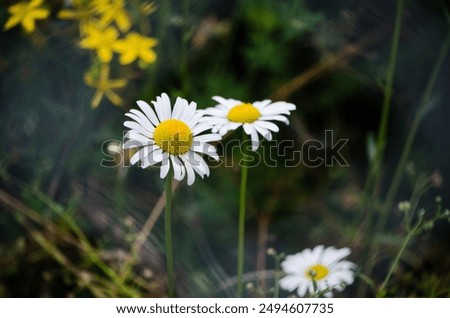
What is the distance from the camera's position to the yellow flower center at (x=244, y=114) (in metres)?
0.61

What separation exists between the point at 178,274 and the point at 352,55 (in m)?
0.35

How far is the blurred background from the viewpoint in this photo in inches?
29.8

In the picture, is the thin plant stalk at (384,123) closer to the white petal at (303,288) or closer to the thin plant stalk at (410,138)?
the thin plant stalk at (410,138)

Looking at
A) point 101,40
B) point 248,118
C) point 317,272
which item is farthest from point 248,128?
point 101,40

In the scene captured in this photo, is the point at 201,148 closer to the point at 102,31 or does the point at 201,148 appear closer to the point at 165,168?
the point at 165,168

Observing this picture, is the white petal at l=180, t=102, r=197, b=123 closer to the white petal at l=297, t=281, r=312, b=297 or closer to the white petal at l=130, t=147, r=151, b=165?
the white petal at l=130, t=147, r=151, b=165

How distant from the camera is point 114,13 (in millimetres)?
787

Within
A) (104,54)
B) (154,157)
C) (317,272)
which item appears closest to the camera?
(154,157)

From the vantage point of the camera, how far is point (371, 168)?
817mm

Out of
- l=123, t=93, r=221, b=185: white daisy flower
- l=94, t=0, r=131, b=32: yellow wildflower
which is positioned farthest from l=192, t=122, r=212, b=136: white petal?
l=94, t=0, r=131, b=32: yellow wildflower

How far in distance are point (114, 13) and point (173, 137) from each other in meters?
0.29

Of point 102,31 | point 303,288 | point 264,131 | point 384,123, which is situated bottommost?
point 303,288
